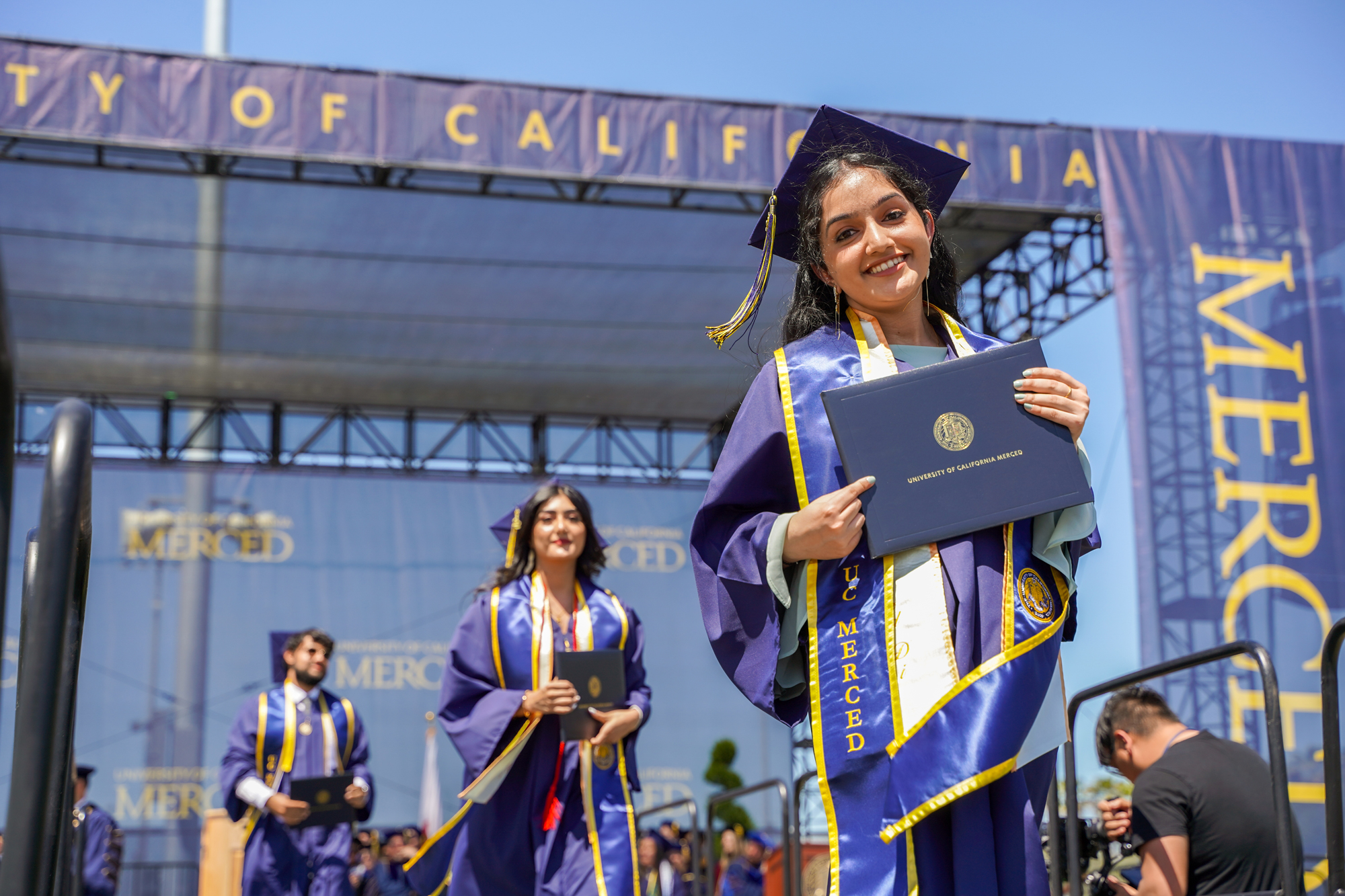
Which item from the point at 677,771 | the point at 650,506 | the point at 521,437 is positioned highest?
the point at 521,437

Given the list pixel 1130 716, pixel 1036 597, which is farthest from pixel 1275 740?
pixel 1130 716

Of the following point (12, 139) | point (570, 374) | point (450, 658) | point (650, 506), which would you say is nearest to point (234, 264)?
point (12, 139)

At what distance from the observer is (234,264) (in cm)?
1033

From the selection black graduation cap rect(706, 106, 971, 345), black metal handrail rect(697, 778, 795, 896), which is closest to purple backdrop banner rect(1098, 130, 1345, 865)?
black metal handrail rect(697, 778, 795, 896)

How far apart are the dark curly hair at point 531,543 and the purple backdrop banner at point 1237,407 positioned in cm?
396

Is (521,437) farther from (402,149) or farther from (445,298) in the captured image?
(402,149)

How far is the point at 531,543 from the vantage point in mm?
4723

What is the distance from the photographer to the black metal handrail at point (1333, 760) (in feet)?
8.51

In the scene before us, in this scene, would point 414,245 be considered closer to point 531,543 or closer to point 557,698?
point 531,543

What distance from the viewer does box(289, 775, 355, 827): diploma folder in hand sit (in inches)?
235

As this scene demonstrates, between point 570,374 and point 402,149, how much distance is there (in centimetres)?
495

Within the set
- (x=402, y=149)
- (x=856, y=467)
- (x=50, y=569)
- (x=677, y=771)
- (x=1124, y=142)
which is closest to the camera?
(x=50, y=569)

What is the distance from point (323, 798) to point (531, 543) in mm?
2069

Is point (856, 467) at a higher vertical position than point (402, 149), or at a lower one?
lower
